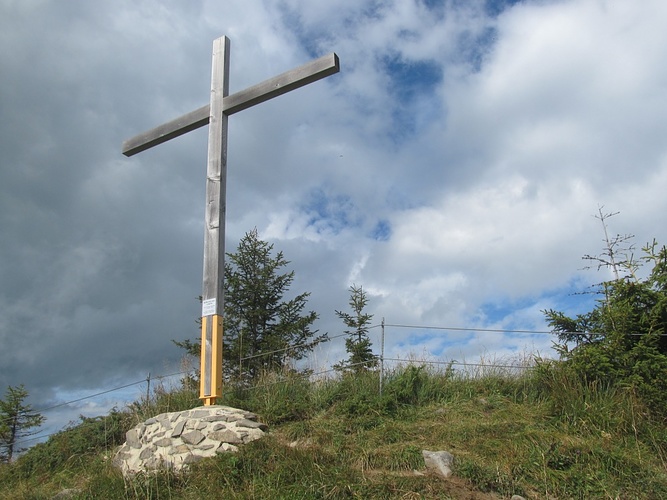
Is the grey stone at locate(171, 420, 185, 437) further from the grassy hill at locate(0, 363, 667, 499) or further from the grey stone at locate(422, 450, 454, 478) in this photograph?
the grey stone at locate(422, 450, 454, 478)

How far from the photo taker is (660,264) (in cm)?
862

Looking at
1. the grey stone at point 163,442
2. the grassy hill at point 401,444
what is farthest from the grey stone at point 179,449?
the grassy hill at point 401,444

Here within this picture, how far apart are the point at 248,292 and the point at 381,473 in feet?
48.6

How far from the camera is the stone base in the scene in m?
7.04

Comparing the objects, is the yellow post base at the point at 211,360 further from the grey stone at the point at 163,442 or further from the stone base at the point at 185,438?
the grey stone at the point at 163,442

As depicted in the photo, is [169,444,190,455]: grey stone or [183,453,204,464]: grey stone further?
[169,444,190,455]: grey stone

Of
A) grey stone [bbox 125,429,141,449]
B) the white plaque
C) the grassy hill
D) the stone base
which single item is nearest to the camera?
the grassy hill

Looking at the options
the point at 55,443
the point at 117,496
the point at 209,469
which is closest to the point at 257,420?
the point at 209,469

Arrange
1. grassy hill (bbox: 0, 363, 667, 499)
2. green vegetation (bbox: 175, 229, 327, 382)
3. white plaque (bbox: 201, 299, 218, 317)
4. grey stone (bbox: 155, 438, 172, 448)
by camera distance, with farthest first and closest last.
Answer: green vegetation (bbox: 175, 229, 327, 382)
white plaque (bbox: 201, 299, 218, 317)
grey stone (bbox: 155, 438, 172, 448)
grassy hill (bbox: 0, 363, 667, 499)

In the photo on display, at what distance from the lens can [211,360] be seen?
27.0 ft

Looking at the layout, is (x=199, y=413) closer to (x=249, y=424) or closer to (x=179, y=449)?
(x=179, y=449)

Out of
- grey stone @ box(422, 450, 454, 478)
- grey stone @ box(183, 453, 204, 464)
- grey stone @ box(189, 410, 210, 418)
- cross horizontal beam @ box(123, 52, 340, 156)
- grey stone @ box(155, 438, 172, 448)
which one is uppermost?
cross horizontal beam @ box(123, 52, 340, 156)

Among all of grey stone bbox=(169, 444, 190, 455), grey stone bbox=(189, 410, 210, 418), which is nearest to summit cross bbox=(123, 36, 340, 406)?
grey stone bbox=(189, 410, 210, 418)

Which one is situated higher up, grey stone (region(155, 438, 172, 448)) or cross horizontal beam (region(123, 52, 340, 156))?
cross horizontal beam (region(123, 52, 340, 156))
